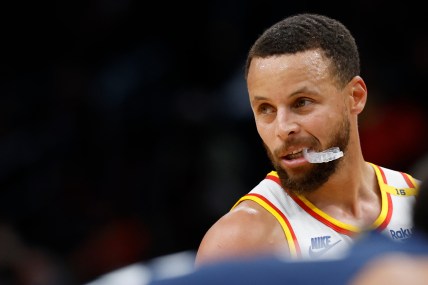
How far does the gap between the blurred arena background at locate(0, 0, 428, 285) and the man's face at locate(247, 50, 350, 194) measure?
4112 millimetres

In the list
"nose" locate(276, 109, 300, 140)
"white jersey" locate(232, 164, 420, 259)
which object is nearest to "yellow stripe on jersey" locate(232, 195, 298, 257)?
"white jersey" locate(232, 164, 420, 259)

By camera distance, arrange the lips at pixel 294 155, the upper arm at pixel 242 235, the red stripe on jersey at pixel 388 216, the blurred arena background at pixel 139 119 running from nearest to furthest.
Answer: the upper arm at pixel 242 235, the lips at pixel 294 155, the red stripe on jersey at pixel 388 216, the blurred arena background at pixel 139 119

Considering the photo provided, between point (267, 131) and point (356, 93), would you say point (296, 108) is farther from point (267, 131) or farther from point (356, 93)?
point (356, 93)

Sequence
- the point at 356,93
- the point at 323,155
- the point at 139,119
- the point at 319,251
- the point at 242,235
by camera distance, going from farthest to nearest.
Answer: the point at 139,119 → the point at 356,93 → the point at 323,155 → the point at 319,251 → the point at 242,235

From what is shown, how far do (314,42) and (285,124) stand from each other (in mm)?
459

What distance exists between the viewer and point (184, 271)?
200 cm

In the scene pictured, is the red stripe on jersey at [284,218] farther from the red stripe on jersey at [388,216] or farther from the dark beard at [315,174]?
the red stripe on jersey at [388,216]

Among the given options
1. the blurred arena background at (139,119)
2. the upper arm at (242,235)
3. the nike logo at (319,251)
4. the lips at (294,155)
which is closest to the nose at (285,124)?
the lips at (294,155)

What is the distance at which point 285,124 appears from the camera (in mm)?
4109

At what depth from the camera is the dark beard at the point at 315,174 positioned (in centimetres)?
427

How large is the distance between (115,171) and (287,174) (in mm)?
5312

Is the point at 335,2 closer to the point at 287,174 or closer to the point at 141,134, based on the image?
the point at 141,134

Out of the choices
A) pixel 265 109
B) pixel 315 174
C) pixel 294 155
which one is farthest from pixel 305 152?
pixel 265 109

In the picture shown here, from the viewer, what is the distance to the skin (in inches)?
159
